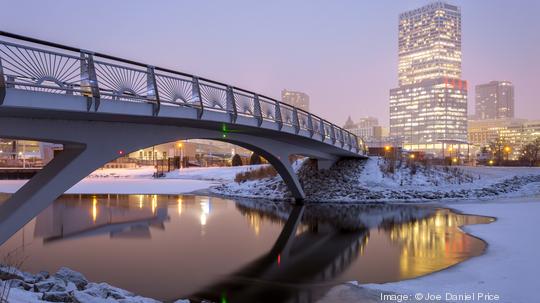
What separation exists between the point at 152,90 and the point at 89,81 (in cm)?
275

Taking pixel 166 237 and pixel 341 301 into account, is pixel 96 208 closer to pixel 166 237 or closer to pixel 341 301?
pixel 166 237

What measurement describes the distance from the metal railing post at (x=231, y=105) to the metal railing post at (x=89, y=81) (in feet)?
25.4

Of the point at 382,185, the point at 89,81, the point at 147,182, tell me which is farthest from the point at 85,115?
the point at 147,182

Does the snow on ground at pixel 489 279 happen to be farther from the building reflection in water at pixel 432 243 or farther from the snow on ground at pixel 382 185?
the snow on ground at pixel 382 185

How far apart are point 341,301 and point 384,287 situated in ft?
4.40

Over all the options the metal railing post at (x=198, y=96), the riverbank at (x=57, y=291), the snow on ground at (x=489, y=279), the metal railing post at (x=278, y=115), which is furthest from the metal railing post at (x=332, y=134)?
the riverbank at (x=57, y=291)

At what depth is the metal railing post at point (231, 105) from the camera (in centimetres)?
2020

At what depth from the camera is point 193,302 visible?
10.5m

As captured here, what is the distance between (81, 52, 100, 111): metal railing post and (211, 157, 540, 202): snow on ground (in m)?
23.7

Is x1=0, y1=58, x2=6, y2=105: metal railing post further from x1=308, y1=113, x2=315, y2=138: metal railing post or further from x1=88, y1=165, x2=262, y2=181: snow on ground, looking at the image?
x1=88, y1=165, x2=262, y2=181: snow on ground

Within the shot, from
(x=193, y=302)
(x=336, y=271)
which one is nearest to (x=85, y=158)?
(x=193, y=302)

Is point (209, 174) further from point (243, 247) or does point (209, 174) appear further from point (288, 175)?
point (243, 247)

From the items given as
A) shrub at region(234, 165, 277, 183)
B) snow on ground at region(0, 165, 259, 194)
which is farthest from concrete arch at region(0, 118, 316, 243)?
shrub at region(234, 165, 277, 183)

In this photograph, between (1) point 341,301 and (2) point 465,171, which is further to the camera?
(2) point 465,171
